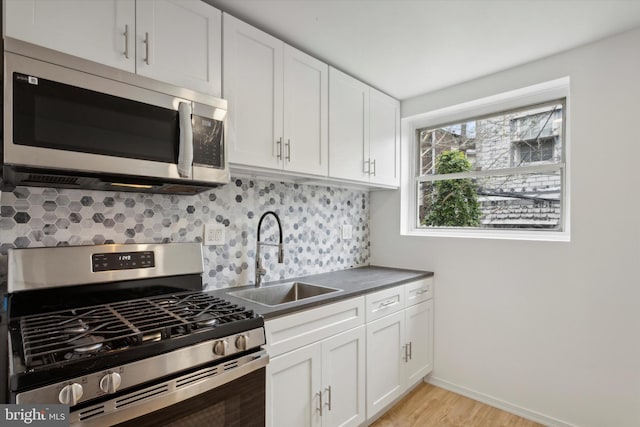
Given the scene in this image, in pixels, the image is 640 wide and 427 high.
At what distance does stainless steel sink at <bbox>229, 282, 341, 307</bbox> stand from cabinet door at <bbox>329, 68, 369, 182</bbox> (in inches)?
28.5

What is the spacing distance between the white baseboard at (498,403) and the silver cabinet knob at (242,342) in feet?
6.46

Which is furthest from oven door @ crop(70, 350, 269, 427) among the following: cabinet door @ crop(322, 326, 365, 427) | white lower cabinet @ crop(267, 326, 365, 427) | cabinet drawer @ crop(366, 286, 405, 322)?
cabinet drawer @ crop(366, 286, 405, 322)

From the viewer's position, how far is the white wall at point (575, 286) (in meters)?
1.87

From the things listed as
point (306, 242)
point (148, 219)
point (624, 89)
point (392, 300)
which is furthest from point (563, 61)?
point (148, 219)

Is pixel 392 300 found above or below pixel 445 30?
below

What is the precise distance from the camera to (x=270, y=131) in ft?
5.89

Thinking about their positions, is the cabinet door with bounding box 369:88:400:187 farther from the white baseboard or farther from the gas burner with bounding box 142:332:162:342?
the gas burner with bounding box 142:332:162:342

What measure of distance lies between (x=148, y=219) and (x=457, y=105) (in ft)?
7.38

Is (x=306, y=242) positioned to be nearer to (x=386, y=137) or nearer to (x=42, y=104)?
(x=386, y=137)

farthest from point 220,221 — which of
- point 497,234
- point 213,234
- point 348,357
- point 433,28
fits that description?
point 497,234

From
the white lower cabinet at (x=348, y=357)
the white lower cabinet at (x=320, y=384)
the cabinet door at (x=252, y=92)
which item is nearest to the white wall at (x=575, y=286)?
the white lower cabinet at (x=348, y=357)

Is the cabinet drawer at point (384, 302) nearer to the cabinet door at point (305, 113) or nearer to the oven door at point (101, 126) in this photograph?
the cabinet door at point (305, 113)

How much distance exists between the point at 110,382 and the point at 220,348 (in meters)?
0.33

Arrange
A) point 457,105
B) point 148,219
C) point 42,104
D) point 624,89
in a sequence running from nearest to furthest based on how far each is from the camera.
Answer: point 42,104
point 148,219
point 624,89
point 457,105
